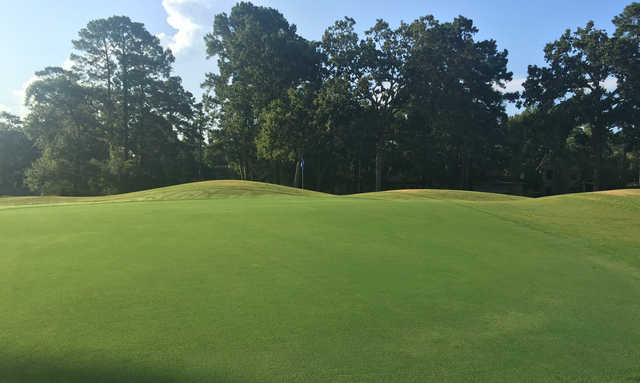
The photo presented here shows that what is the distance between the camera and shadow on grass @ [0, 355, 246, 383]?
2023 mm

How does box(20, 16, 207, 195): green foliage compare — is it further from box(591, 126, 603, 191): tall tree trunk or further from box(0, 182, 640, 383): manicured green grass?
box(591, 126, 603, 191): tall tree trunk

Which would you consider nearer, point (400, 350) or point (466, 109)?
point (400, 350)

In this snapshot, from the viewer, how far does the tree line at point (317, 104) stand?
34.6m

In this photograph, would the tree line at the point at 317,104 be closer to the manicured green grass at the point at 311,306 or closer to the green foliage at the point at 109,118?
the green foliage at the point at 109,118

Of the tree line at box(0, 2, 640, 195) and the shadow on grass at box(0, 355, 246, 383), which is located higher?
the tree line at box(0, 2, 640, 195)

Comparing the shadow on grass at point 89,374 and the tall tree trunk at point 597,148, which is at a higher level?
the tall tree trunk at point 597,148

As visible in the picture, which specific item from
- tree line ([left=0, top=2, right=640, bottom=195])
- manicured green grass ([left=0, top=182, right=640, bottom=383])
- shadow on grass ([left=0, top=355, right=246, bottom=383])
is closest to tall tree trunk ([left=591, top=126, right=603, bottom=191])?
tree line ([left=0, top=2, right=640, bottom=195])

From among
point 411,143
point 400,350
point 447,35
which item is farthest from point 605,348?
point 447,35

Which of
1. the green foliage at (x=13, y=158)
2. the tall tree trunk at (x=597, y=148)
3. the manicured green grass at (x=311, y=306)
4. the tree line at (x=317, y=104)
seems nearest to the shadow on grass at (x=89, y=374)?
the manicured green grass at (x=311, y=306)

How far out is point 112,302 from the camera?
3.13 meters

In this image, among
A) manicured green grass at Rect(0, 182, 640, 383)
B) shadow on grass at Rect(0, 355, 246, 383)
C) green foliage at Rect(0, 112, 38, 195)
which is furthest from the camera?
green foliage at Rect(0, 112, 38, 195)

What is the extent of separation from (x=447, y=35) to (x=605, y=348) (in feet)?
125

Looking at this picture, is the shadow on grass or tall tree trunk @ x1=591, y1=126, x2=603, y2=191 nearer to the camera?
the shadow on grass

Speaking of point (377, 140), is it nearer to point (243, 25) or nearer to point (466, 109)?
point (466, 109)
